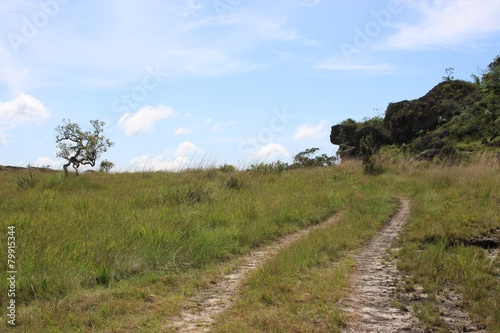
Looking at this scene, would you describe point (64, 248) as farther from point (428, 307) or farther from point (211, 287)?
point (428, 307)

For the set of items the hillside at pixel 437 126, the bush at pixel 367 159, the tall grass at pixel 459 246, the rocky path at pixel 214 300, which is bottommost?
the rocky path at pixel 214 300

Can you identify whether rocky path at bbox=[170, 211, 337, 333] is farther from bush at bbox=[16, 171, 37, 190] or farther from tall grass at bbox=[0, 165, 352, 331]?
bush at bbox=[16, 171, 37, 190]

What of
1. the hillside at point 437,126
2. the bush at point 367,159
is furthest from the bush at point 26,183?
Result: the hillside at point 437,126

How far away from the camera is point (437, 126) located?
27.9 m

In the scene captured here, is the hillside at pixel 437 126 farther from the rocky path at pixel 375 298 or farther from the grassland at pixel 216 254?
the rocky path at pixel 375 298

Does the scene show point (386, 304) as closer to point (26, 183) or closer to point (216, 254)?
point (216, 254)

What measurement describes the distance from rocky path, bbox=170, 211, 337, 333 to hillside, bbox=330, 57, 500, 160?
39.8ft

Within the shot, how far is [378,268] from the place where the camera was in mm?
6734

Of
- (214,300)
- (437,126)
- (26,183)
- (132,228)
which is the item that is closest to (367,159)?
(437,126)

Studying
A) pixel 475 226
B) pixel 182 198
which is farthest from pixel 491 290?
pixel 182 198

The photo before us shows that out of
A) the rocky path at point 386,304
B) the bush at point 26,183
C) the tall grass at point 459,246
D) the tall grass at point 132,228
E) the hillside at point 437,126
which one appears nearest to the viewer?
the rocky path at point 386,304

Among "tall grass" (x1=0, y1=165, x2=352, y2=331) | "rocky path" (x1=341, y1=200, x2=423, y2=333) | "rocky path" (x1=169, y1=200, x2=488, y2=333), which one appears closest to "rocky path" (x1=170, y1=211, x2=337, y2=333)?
"rocky path" (x1=169, y1=200, x2=488, y2=333)

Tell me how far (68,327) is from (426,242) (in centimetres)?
662

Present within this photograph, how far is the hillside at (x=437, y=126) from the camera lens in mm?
21750
